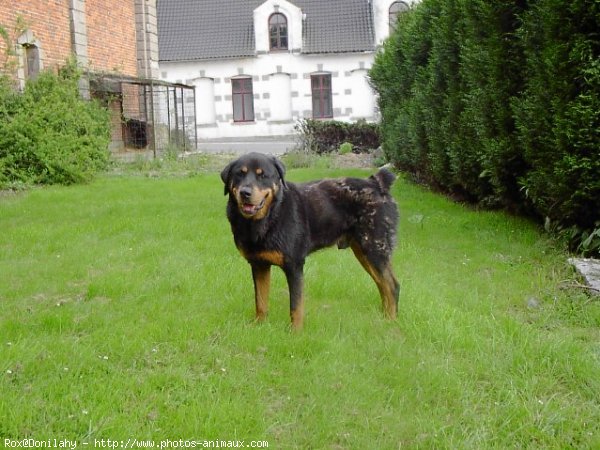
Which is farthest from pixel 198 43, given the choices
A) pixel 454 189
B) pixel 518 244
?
pixel 518 244

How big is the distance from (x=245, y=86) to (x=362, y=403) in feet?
118

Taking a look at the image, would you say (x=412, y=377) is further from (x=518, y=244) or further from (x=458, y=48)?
(x=458, y=48)

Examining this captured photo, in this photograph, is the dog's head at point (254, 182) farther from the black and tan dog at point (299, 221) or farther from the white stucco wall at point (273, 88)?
the white stucco wall at point (273, 88)

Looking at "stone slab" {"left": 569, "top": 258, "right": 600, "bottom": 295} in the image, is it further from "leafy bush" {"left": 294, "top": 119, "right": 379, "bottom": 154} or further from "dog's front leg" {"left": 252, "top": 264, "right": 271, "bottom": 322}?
"leafy bush" {"left": 294, "top": 119, "right": 379, "bottom": 154}

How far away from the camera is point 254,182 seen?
4.23m

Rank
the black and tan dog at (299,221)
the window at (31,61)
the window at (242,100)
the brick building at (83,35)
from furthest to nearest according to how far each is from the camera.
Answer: the window at (242,100)
the window at (31,61)
the brick building at (83,35)
the black and tan dog at (299,221)

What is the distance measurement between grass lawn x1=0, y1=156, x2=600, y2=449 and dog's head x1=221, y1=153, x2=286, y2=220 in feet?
3.04

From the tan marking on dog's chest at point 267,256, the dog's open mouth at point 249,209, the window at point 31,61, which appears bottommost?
the tan marking on dog's chest at point 267,256

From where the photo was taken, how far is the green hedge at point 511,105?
5785 millimetres

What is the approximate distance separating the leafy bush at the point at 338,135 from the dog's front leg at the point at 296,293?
16.5 metres

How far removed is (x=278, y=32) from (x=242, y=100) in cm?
476

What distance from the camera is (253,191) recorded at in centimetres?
414

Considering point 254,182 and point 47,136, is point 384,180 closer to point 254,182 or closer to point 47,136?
point 254,182

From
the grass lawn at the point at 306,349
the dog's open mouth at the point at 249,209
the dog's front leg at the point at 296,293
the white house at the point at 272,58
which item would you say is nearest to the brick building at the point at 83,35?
the grass lawn at the point at 306,349
